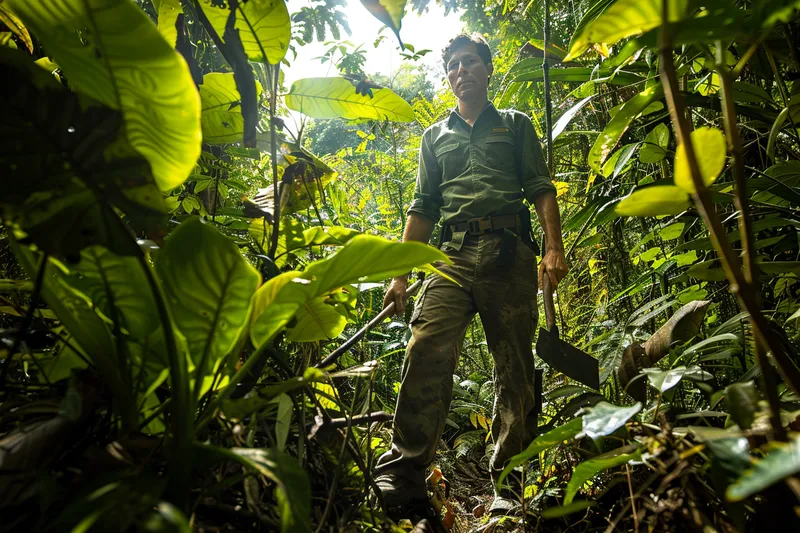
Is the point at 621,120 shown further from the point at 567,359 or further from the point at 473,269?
the point at 473,269

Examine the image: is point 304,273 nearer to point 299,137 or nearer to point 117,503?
point 117,503

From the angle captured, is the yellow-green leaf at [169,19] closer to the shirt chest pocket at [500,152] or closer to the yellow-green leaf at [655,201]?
the yellow-green leaf at [655,201]

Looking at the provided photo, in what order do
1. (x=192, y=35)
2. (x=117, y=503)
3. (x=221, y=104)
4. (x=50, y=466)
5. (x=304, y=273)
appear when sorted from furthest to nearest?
(x=192, y=35) → (x=221, y=104) → (x=304, y=273) → (x=50, y=466) → (x=117, y=503)

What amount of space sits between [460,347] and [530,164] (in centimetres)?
105

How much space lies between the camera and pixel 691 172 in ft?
1.76

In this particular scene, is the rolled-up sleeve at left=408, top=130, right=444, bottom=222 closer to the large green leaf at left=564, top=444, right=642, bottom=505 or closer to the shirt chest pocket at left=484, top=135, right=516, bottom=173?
the shirt chest pocket at left=484, top=135, right=516, bottom=173

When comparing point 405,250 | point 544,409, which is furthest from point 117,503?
point 544,409

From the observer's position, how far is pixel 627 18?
0.62m

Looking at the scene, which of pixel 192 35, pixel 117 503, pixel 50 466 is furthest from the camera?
pixel 192 35

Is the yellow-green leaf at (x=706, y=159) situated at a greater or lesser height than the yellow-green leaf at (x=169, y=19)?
lesser

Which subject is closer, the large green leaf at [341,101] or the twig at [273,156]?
the twig at [273,156]

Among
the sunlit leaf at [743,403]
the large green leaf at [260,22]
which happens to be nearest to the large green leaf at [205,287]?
the large green leaf at [260,22]

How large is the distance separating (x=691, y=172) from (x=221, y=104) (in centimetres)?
108

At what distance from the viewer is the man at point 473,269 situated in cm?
203
